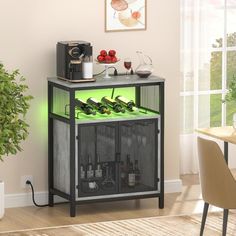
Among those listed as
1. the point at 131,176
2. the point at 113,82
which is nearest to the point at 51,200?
the point at 131,176

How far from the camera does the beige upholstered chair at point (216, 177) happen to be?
634cm

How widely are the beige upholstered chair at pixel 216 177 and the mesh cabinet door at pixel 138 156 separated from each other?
1096 millimetres

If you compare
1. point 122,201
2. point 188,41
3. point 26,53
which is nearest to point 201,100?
point 188,41

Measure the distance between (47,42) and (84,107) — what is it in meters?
0.63

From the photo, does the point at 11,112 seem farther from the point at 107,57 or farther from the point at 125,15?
the point at 125,15

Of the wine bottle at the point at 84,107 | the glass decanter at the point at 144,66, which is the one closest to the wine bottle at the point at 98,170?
the wine bottle at the point at 84,107

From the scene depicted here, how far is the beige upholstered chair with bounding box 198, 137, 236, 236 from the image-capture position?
634 centimetres

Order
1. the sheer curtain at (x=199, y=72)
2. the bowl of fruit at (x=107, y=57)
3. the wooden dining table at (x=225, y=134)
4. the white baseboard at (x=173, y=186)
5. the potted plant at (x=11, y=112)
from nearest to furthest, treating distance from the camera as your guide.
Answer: the wooden dining table at (x=225, y=134)
the potted plant at (x=11, y=112)
the bowl of fruit at (x=107, y=57)
the white baseboard at (x=173, y=186)
the sheer curtain at (x=199, y=72)

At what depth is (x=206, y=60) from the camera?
28.3 ft

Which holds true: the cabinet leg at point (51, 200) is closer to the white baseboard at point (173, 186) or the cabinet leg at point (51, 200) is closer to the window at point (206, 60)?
the white baseboard at point (173, 186)

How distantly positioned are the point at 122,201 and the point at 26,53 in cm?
153

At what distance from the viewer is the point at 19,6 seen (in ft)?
24.3

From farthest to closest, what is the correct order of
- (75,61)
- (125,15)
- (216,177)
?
(125,15) → (75,61) → (216,177)

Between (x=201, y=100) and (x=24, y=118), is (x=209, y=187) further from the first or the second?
(x=201, y=100)
